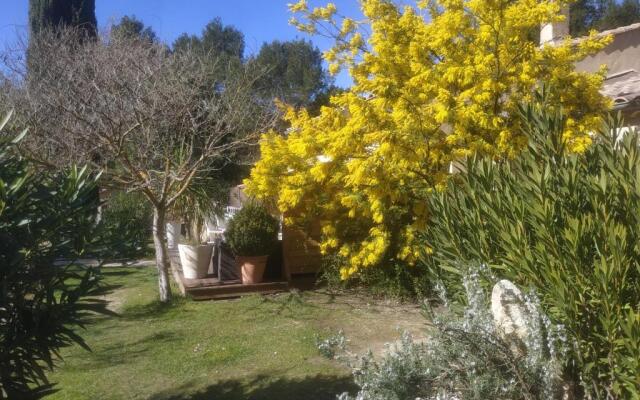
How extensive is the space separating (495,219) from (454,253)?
655 millimetres

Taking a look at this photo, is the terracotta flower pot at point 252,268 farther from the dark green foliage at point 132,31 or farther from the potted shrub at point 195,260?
the dark green foliage at point 132,31

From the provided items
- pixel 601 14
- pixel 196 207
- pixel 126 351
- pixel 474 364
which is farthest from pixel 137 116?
pixel 601 14

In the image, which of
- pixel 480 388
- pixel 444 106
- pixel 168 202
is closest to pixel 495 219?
pixel 480 388

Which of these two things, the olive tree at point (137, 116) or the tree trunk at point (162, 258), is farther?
the tree trunk at point (162, 258)

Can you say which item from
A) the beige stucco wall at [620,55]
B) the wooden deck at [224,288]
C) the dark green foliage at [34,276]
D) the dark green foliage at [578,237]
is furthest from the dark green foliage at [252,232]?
the beige stucco wall at [620,55]

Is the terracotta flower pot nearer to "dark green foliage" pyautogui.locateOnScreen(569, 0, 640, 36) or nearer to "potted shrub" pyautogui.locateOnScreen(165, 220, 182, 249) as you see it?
"potted shrub" pyautogui.locateOnScreen(165, 220, 182, 249)

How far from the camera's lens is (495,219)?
4.37 metres

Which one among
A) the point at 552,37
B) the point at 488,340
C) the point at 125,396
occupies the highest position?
the point at 552,37

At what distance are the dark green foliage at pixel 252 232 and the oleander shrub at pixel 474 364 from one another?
6313mm

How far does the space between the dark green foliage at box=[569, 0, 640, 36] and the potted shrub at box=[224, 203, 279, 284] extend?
743 inches

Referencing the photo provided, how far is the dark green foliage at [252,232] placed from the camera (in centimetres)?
1035

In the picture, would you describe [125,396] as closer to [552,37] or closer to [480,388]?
[480,388]

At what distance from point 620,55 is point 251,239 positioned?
847 centimetres

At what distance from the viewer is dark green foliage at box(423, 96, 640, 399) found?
11.6 ft
